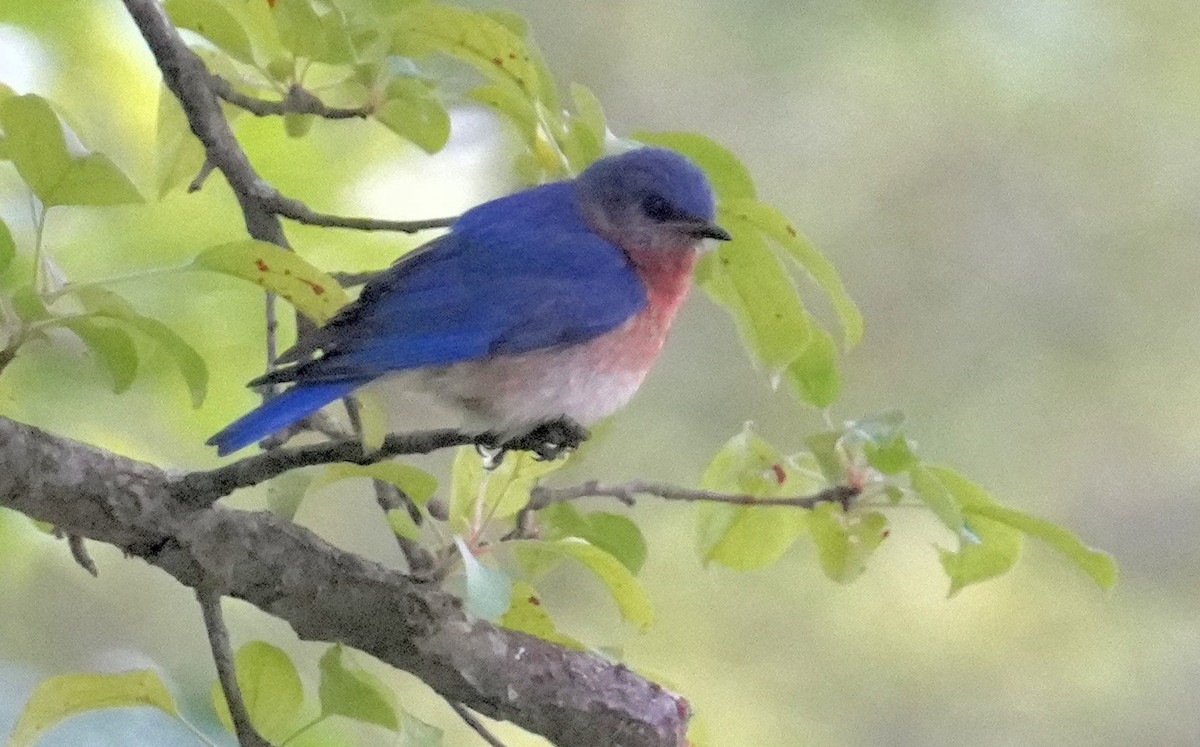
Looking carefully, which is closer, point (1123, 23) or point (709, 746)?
point (709, 746)

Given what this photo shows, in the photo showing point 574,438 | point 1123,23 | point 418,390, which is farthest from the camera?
point 1123,23

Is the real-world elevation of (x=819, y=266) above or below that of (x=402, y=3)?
below

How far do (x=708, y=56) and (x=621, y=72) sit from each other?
0.23 meters

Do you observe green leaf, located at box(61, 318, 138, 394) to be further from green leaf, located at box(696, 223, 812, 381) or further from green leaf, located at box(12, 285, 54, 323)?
green leaf, located at box(696, 223, 812, 381)

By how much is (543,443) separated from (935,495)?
412mm

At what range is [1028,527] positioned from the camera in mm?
1216

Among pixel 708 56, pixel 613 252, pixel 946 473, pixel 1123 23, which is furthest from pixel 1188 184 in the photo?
pixel 946 473

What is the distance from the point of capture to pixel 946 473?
4.07 ft

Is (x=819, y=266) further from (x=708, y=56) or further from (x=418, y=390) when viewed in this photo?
(x=708, y=56)

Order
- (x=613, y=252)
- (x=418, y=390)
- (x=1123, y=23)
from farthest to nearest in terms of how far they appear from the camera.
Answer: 1. (x=1123, y=23)
2. (x=613, y=252)
3. (x=418, y=390)

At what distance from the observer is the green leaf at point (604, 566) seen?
4.04ft

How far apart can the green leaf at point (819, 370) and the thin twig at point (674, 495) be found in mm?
89

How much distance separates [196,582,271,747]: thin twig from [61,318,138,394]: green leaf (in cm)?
19

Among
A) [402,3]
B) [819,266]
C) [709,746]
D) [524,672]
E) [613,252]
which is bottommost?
[709,746]
